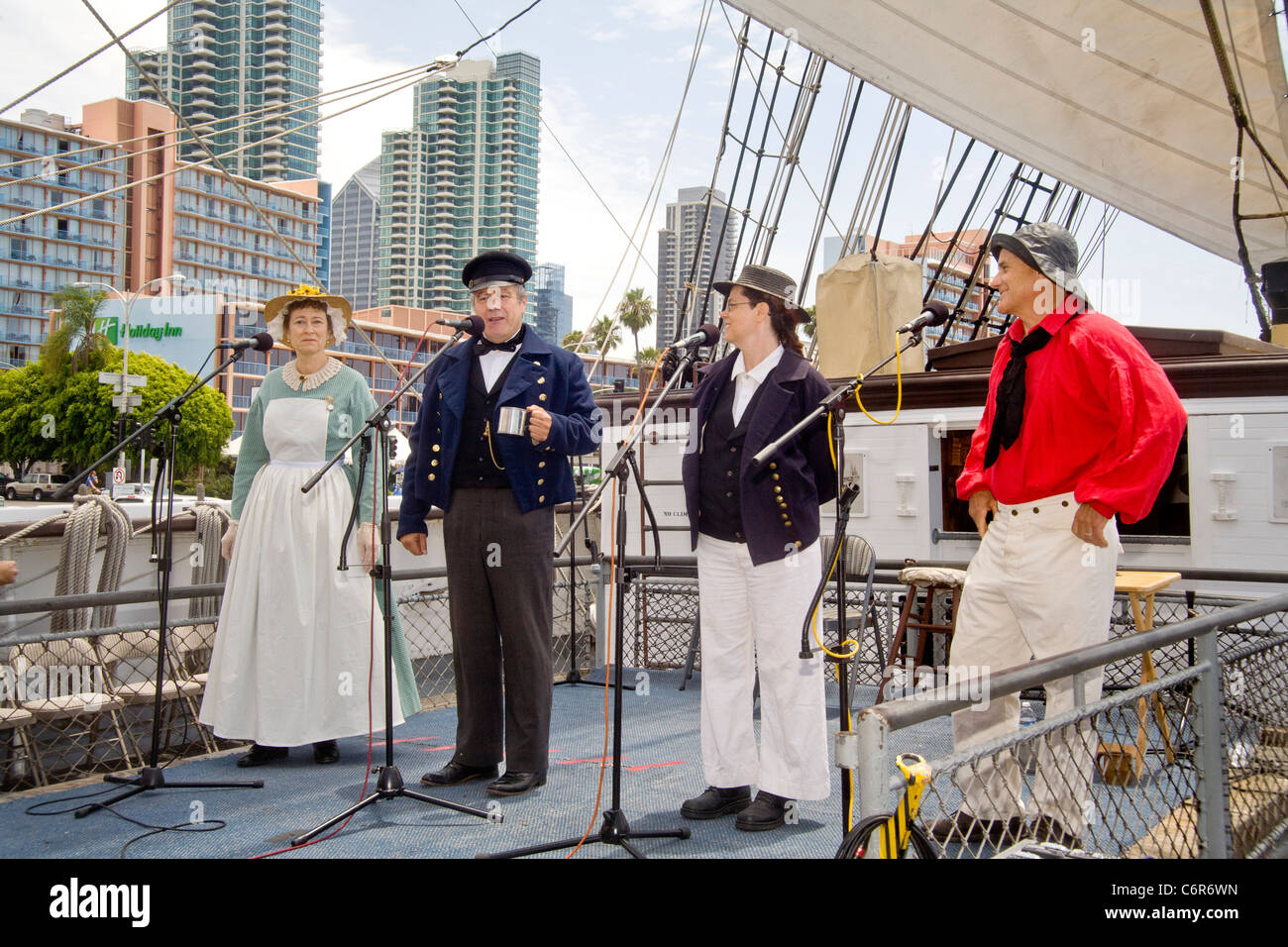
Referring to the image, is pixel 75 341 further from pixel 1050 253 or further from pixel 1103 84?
pixel 1050 253

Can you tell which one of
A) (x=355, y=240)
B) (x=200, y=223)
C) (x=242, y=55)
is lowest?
(x=200, y=223)

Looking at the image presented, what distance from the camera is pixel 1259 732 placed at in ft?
12.9

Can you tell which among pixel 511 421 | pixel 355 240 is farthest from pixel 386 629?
pixel 355 240

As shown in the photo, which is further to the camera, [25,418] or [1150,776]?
[25,418]

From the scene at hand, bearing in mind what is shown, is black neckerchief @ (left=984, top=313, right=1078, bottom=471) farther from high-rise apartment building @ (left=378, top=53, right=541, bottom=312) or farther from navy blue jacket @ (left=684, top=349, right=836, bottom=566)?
high-rise apartment building @ (left=378, top=53, right=541, bottom=312)

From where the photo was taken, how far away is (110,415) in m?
52.7

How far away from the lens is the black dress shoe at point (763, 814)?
12.8 feet

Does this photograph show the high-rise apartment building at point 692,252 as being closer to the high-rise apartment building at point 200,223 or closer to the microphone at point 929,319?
the microphone at point 929,319

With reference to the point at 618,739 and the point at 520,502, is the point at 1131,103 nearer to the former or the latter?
the point at 520,502

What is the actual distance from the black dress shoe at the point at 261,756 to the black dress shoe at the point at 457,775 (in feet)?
2.90

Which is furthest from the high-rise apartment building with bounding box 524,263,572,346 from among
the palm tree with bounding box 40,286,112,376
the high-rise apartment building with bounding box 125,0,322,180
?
the high-rise apartment building with bounding box 125,0,322,180

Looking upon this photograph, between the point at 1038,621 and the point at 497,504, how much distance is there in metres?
2.17

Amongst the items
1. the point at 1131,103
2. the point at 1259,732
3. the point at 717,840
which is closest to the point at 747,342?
the point at 717,840
